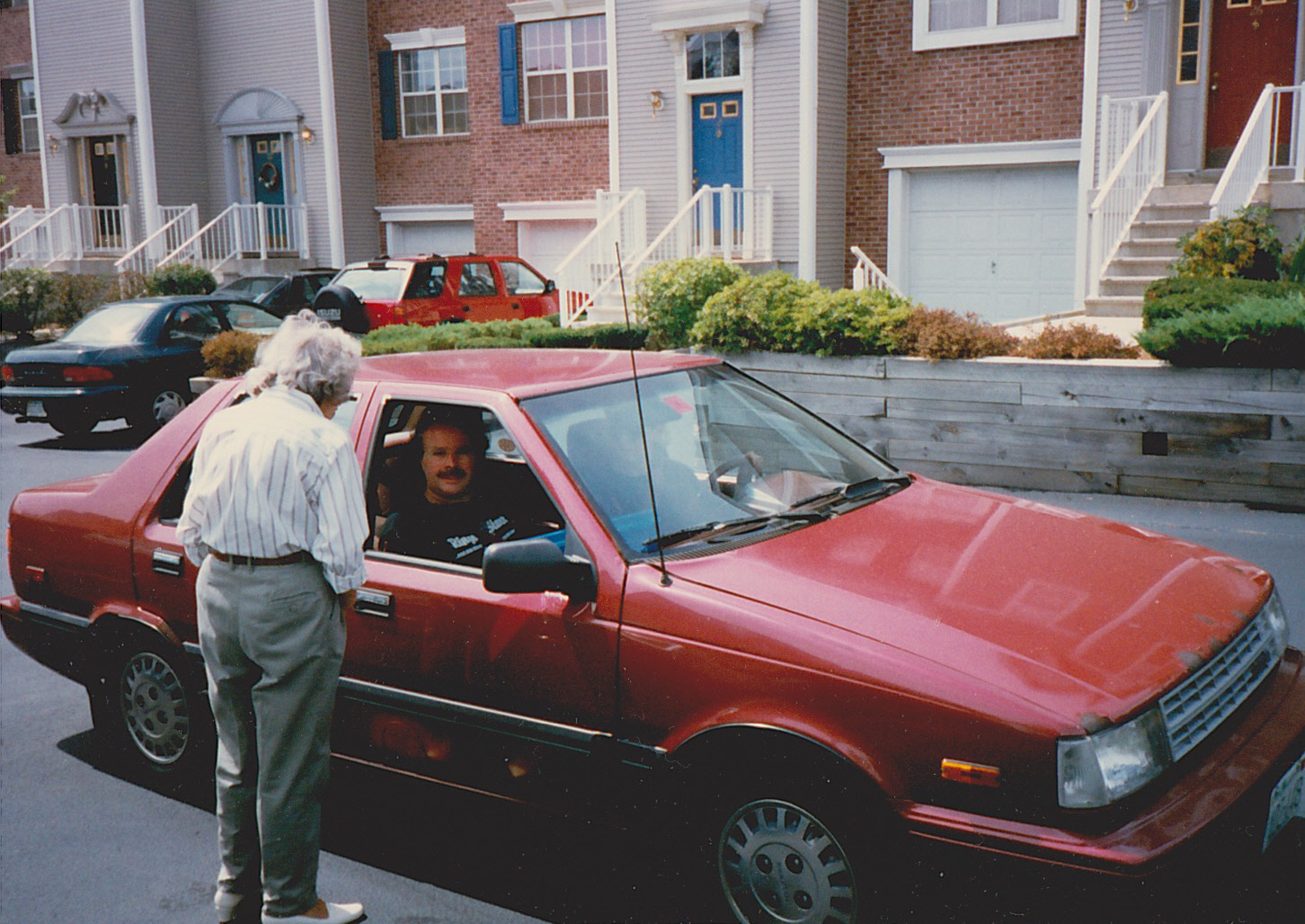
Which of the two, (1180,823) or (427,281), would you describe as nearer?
(1180,823)

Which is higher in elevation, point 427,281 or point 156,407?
point 427,281

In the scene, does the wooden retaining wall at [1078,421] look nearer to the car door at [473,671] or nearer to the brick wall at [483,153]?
the car door at [473,671]

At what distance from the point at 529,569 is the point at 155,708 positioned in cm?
221

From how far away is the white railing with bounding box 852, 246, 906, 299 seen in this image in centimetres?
1772

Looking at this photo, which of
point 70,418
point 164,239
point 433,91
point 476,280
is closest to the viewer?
point 70,418

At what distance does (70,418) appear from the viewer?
12.9 metres

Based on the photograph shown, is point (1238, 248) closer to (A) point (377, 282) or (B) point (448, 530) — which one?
(B) point (448, 530)

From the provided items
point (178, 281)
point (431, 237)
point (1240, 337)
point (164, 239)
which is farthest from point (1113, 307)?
point (164, 239)

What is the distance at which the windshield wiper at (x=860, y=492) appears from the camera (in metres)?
4.14

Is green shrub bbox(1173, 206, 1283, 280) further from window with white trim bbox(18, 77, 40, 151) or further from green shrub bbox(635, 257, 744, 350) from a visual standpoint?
window with white trim bbox(18, 77, 40, 151)

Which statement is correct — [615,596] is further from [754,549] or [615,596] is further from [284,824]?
[284,824]

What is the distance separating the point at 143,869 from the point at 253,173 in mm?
25637

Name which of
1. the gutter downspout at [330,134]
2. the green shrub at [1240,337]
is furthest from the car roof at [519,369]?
the gutter downspout at [330,134]

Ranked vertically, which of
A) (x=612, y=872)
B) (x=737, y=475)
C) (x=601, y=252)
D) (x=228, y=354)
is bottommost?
(x=612, y=872)
